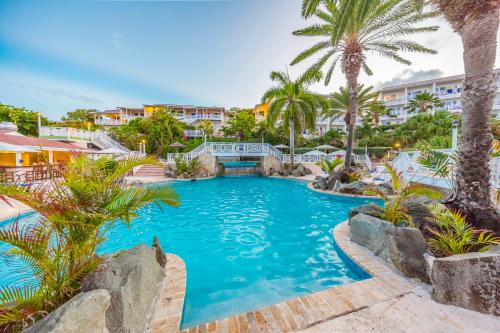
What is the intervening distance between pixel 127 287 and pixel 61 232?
938 mm

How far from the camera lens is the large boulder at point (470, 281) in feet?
8.41

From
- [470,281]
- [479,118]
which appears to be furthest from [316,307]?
[479,118]

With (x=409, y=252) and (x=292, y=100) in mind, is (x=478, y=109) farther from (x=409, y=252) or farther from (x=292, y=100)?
(x=292, y=100)

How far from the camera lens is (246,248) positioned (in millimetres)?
5500

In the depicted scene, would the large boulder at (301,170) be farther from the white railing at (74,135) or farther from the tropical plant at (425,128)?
the white railing at (74,135)

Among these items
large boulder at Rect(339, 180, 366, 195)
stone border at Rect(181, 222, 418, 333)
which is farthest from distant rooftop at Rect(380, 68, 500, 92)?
stone border at Rect(181, 222, 418, 333)

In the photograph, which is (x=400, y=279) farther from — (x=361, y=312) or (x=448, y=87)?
(x=448, y=87)

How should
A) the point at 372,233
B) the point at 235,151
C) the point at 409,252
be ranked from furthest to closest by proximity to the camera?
the point at 235,151
the point at 372,233
the point at 409,252

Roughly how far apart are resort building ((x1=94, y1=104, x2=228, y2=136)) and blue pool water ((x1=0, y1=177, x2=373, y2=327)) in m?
33.6

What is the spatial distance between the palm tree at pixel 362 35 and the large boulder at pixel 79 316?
11866mm

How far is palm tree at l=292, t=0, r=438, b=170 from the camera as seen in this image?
404 inches

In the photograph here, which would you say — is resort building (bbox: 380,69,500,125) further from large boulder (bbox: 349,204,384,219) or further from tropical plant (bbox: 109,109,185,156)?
large boulder (bbox: 349,204,384,219)

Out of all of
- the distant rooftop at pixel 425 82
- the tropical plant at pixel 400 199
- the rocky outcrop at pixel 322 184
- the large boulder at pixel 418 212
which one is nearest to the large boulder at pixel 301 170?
the rocky outcrop at pixel 322 184

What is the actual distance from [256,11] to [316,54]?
7258 mm
